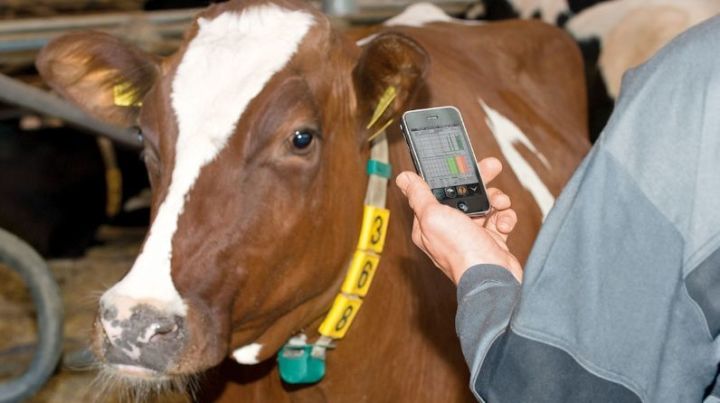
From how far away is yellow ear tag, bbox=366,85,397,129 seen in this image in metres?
2.35

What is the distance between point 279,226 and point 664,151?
118cm

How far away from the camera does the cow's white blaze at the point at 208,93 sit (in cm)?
193

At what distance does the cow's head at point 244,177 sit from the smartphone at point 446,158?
466 mm

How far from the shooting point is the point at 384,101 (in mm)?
2361

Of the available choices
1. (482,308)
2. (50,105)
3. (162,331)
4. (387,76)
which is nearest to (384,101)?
(387,76)

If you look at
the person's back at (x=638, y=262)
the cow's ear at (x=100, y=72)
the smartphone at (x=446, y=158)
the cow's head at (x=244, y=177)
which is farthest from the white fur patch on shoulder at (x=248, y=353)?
the person's back at (x=638, y=262)

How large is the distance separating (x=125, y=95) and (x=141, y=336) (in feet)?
2.81

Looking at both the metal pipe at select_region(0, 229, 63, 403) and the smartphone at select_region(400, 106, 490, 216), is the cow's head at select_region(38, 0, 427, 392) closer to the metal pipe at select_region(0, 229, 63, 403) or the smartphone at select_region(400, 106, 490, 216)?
the smartphone at select_region(400, 106, 490, 216)

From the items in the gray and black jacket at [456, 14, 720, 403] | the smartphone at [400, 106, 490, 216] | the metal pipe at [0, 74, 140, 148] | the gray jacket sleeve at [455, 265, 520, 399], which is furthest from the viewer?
the metal pipe at [0, 74, 140, 148]

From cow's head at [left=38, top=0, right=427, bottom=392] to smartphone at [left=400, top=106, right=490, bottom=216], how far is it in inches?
18.3

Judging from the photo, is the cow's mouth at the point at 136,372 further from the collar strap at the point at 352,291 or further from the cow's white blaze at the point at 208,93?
the collar strap at the point at 352,291

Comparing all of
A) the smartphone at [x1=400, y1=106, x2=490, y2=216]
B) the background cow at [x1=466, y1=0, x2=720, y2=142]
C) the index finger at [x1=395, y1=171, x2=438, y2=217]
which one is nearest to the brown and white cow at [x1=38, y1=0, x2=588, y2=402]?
the smartphone at [x1=400, y1=106, x2=490, y2=216]

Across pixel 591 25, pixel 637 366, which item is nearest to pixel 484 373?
pixel 637 366

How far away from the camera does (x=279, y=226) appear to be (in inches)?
84.8
